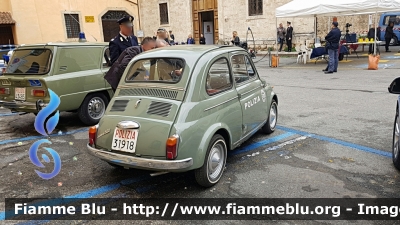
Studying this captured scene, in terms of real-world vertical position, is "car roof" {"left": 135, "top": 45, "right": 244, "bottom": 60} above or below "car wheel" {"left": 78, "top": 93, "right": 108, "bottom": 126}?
above

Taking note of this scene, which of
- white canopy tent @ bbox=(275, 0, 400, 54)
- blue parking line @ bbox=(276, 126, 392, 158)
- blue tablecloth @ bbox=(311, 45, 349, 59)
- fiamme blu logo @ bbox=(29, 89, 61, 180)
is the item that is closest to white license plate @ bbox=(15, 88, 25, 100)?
fiamme blu logo @ bbox=(29, 89, 61, 180)

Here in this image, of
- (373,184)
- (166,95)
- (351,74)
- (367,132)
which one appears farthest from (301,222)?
(351,74)

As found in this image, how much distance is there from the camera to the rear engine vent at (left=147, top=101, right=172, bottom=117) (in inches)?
140

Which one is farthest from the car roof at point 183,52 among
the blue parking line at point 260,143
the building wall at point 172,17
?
the building wall at point 172,17

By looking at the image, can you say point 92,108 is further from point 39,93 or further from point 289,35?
point 289,35

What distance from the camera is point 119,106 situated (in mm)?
3902

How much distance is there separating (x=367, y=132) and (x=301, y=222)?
3.15m

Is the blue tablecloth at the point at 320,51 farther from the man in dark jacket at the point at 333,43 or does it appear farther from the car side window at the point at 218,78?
the car side window at the point at 218,78

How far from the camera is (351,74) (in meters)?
12.0

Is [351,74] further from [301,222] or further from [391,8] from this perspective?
[301,222]

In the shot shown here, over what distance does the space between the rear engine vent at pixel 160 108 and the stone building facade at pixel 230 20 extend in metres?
→ 18.5

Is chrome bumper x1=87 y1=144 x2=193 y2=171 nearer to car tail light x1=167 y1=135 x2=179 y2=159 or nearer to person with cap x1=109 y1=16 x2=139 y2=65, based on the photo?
car tail light x1=167 y1=135 x2=179 y2=159

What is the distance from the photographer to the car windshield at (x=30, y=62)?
19.9 ft

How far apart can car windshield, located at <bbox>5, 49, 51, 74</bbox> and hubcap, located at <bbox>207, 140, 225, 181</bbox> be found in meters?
3.86
